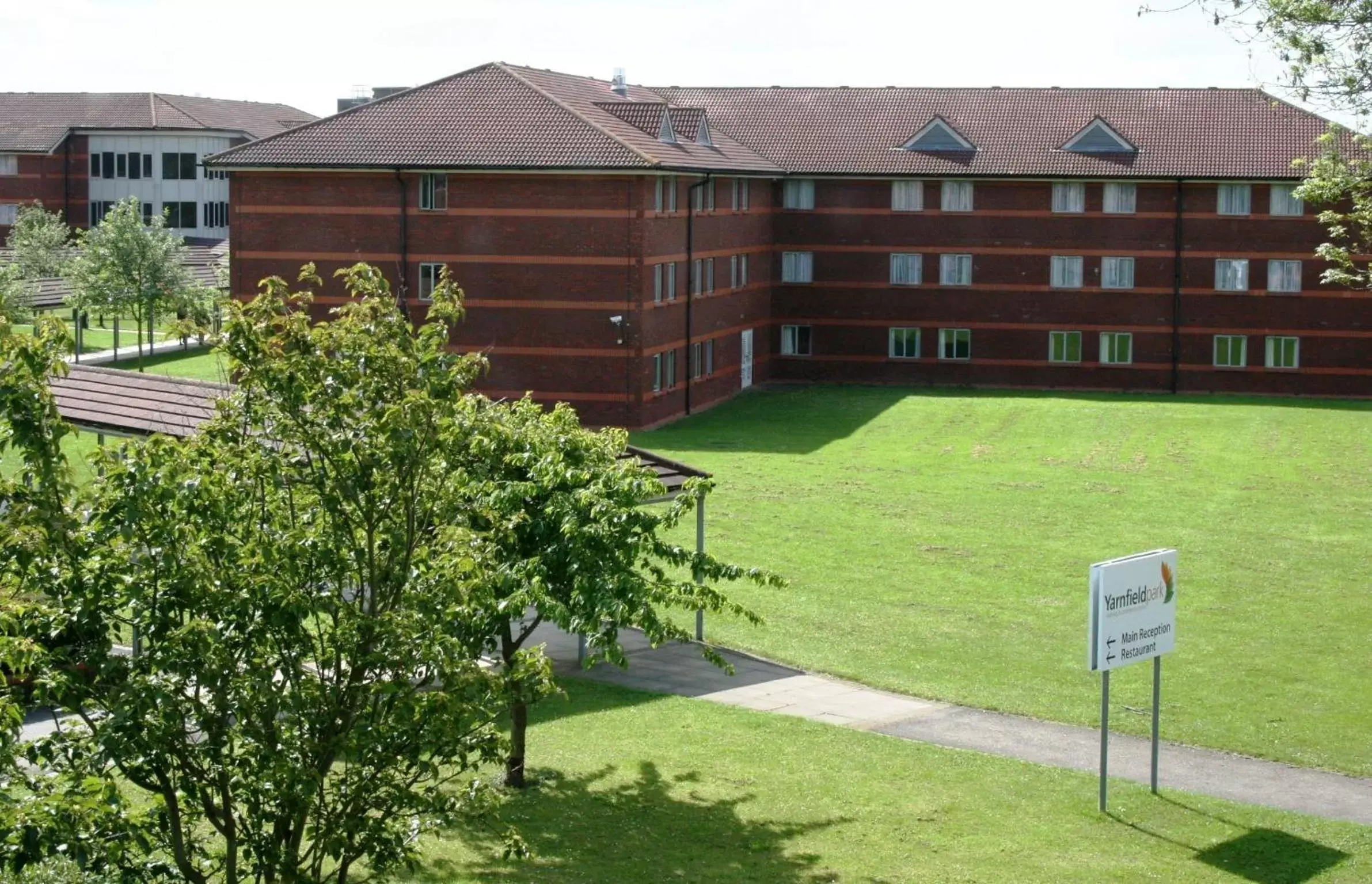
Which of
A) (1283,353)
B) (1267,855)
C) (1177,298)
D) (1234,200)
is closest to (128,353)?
(1177,298)

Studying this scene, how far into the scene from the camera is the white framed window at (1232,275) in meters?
56.8

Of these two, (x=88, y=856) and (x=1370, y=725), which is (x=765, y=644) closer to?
(x=1370, y=725)

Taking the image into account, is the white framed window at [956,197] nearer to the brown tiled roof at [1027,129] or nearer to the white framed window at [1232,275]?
the brown tiled roof at [1027,129]

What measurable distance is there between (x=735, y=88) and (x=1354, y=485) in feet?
102

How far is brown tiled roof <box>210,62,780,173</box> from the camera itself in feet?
150

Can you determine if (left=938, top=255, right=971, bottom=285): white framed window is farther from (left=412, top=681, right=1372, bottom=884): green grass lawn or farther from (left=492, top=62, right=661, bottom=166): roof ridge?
(left=412, top=681, right=1372, bottom=884): green grass lawn

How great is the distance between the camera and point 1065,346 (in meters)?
58.4

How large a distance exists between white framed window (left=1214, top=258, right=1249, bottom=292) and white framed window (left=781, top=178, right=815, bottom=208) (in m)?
12.9

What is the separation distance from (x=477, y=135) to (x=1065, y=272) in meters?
20.9

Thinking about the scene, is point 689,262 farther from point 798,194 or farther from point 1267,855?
point 1267,855

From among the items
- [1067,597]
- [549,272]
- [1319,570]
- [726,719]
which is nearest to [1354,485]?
[1319,570]

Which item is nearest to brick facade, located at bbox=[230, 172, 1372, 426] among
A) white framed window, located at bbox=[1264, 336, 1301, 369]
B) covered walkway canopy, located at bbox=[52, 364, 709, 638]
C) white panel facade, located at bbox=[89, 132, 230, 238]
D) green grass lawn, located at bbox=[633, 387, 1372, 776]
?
white framed window, located at bbox=[1264, 336, 1301, 369]

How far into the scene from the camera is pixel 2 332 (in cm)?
928

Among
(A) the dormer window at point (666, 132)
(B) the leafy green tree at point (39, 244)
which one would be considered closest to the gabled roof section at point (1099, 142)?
(A) the dormer window at point (666, 132)
